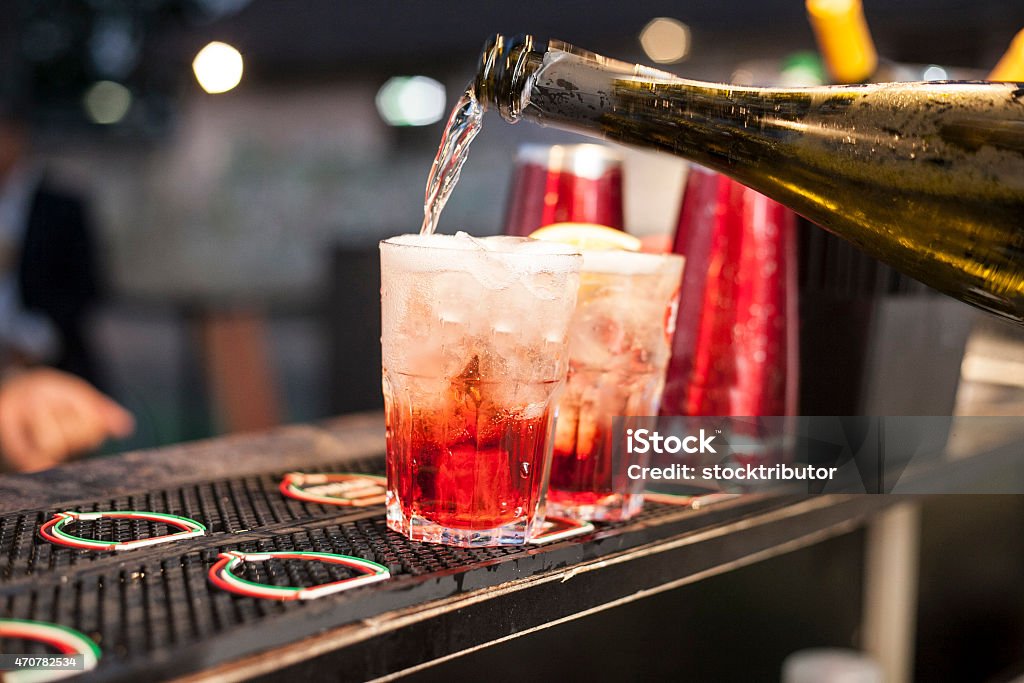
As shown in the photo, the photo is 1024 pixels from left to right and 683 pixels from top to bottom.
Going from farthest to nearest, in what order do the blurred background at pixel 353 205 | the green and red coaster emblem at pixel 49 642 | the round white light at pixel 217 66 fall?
the round white light at pixel 217 66, the blurred background at pixel 353 205, the green and red coaster emblem at pixel 49 642

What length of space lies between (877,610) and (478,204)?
7413mm

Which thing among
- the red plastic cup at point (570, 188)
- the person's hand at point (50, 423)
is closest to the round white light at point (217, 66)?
the person's hand at point (50, 423)

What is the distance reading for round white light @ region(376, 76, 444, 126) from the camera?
859 cm

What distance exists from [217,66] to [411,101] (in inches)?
78.8

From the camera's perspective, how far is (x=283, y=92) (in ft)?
31.7

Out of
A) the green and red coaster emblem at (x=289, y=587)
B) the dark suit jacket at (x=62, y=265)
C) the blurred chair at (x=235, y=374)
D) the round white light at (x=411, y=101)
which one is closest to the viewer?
the green and red coaster emblem at (x=289, y=587)

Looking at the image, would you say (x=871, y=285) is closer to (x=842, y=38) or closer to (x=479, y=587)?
(x=842, y=38)

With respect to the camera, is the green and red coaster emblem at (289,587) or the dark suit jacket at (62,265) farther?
the dark suit jacket at (62,265)

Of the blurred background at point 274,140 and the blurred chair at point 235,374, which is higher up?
the blurred background at point 274,140

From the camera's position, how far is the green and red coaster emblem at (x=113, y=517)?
66cm

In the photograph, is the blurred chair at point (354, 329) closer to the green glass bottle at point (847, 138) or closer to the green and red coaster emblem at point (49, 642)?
the green glass bottle at point (847, 138)

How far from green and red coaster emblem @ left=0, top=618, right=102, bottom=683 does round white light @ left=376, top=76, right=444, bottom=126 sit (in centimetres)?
813

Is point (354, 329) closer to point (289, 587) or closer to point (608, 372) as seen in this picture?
point (608, 372)

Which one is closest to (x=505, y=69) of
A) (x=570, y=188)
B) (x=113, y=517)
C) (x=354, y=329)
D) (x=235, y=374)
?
(x=570, y=188)
